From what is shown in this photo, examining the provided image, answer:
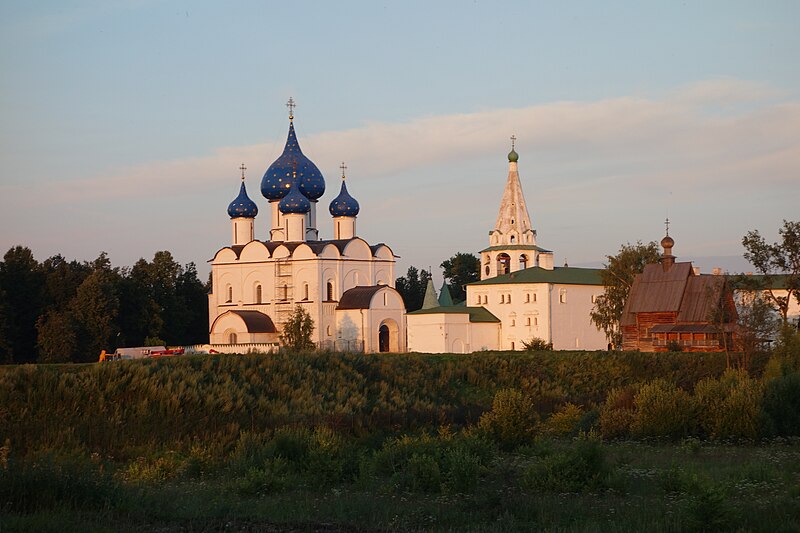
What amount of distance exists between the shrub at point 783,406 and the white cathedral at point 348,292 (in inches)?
1339

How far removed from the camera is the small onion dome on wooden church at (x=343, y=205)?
59656mm

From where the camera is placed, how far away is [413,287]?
79.1m

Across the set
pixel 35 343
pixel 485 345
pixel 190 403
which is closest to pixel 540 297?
pixel 485 345

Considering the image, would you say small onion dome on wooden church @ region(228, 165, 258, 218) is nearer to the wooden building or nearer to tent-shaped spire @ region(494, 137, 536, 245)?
tent-shaped spire @ region(494, 137, 536, 245)

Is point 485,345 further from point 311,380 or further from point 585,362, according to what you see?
point 311,380

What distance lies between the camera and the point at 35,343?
168ft

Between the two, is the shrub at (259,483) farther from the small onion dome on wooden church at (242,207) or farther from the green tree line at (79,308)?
the small onion dome on wooden church at (242,207)

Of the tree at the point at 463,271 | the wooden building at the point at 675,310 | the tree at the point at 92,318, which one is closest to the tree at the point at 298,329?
the tree at the point at 92,318

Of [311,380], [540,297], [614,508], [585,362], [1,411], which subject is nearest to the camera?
[614,508]

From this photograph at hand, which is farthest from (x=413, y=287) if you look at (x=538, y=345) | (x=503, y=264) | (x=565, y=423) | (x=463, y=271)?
(x=565, y=423)

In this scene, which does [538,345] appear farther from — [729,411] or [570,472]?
[570,472]

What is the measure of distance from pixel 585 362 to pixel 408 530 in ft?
85.0

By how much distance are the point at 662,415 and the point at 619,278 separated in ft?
114

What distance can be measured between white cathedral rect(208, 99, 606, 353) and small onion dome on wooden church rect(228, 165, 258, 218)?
0.06 meters
